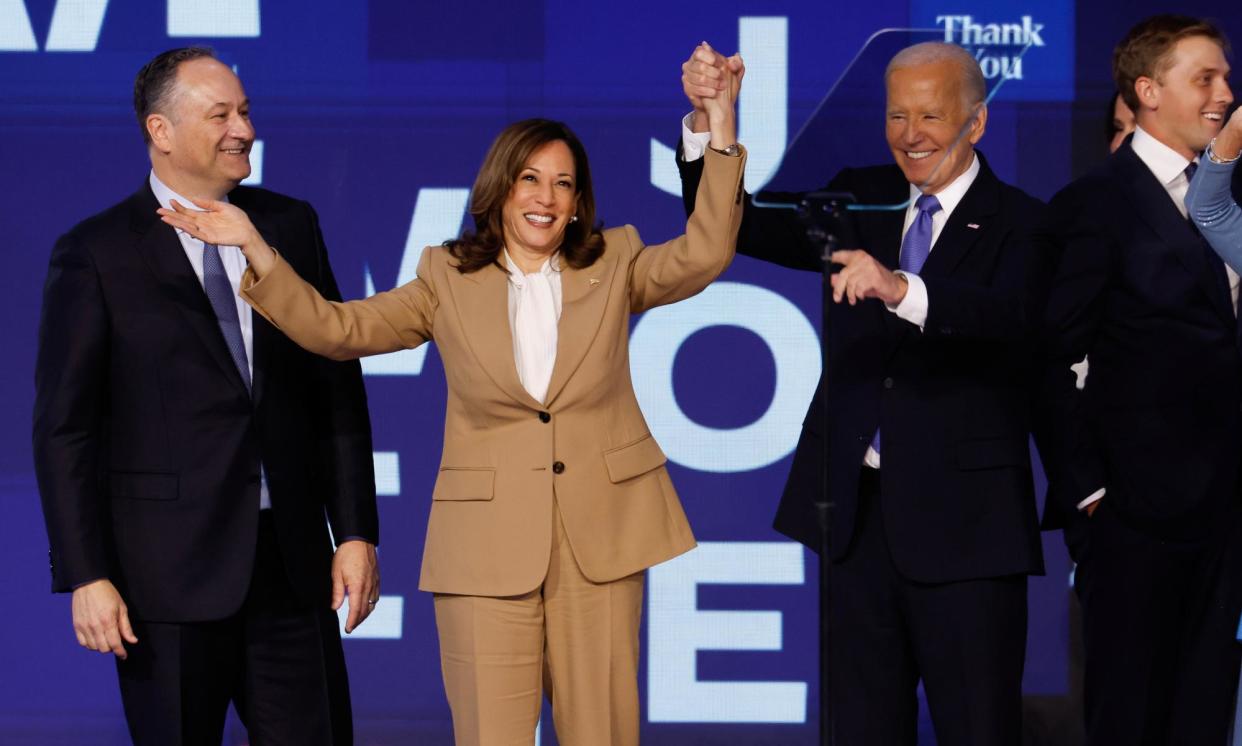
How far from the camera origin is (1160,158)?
10.9 ft

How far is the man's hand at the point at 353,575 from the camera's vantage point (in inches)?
119

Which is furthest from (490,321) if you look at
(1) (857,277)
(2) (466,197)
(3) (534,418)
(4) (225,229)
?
(2) (466,197)

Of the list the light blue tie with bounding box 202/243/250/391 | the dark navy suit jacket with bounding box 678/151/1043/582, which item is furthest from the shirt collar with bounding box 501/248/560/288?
the light blue tie with bounding box 202/243/250/391

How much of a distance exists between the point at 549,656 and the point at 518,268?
716mm

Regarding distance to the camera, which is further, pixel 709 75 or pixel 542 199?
pixel 542 199

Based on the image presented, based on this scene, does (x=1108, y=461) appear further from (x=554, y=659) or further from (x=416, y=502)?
(x=416, y=502)

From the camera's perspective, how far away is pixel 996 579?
2.86 m

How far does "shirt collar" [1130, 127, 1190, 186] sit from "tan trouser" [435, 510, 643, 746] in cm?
139

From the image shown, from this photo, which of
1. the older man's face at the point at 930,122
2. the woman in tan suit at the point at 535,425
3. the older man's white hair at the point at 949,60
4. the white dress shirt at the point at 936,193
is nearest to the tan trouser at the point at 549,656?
the woman in tan suit at the point at 535,425

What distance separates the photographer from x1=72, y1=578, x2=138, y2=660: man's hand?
280cm

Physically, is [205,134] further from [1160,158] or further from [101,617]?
[1160,158]

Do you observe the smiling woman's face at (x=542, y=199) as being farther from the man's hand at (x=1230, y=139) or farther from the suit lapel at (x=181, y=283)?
the man's hand at (x=1230, y=139)

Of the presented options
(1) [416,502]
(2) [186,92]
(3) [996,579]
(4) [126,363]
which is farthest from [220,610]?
(1) [416,502]

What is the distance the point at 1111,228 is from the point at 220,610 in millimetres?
1910
